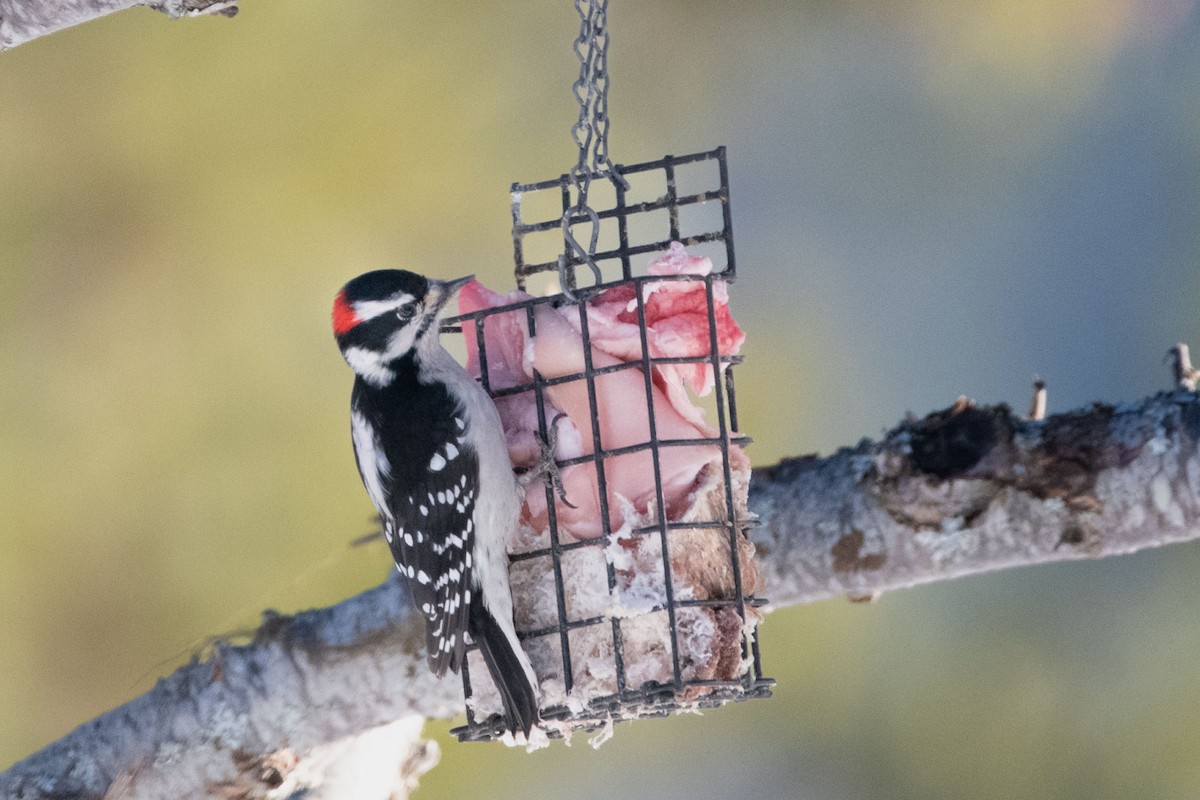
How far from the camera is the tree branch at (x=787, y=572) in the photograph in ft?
12.4

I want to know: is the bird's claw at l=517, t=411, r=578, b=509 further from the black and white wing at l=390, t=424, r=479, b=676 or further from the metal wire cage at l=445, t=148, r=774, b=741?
the black and white wing at l=390, t=424, r=479, b=676

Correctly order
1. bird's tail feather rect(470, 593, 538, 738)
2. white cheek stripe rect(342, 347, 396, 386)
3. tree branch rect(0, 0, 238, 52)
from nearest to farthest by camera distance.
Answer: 1. tree branch rect(0, 0, 238, 52)
2. bird's tail feather rect(470, 593, 538, 738)
3. white cheek stripe rect(342, 347, 396, 386)

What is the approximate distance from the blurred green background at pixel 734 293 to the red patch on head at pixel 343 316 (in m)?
1.66

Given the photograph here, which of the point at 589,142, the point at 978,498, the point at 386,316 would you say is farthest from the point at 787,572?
the point at 589,142

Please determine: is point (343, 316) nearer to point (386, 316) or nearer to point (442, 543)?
point (386, 316)

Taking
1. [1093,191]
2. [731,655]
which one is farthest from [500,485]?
[1093,191]

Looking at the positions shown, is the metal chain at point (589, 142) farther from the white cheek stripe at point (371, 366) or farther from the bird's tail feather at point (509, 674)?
the bird's tail feather at point (509, 674)

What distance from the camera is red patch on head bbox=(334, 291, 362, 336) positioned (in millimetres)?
3812

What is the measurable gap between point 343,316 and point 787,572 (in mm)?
1282

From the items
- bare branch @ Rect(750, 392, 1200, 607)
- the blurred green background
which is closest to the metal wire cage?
bare branch @ Rect(750, 392, 1200, 607)

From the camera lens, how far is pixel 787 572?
13.4 feet

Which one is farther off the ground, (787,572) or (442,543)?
(442,543)

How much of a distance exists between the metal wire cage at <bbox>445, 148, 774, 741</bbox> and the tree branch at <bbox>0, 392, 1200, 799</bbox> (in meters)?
0.51

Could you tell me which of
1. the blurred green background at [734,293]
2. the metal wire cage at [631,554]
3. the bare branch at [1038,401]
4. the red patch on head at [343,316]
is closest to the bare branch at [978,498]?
the bare branch at [1038,401]
